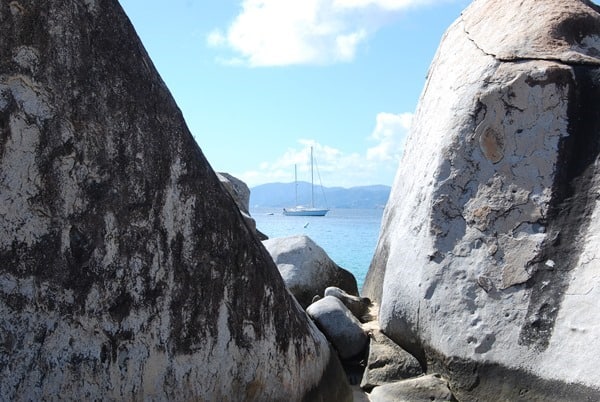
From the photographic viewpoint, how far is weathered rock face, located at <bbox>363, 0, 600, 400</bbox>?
435 cm

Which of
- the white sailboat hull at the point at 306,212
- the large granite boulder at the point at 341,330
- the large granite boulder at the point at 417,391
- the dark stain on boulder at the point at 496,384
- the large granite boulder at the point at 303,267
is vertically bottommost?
the white sailboat hull at the point at 306,212

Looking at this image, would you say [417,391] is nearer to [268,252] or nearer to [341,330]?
[341,330]

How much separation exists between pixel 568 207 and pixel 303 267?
2.67 m

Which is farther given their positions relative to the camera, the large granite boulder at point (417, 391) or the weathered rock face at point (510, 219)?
the large granite boulder at point (417, 391)

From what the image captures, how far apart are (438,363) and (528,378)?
62cm

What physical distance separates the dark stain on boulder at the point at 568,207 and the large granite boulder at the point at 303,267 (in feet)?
8.02

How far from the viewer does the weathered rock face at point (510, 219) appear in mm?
4348

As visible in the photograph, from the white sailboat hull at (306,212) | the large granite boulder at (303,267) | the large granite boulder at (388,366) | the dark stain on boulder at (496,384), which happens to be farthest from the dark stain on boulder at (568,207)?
the white sailboat hull at (306,212)

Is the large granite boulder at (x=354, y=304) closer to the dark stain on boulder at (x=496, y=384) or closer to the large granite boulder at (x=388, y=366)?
the large granite boulder at (x=388, y=366)

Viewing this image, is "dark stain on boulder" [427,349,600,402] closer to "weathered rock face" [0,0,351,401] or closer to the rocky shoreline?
the rocky shoreline

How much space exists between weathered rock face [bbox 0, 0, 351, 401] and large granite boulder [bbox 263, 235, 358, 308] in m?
2.77

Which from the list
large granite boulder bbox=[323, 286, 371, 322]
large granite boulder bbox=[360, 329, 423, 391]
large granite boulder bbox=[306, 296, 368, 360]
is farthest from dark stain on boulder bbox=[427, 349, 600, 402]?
large granite boulder bbox=[323, 286, 371, 322]

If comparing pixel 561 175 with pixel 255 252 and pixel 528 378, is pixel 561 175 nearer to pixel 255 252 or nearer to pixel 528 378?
pixel 528 378

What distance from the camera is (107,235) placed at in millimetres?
3205
